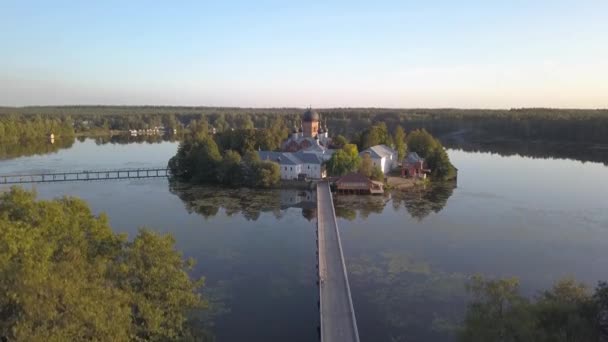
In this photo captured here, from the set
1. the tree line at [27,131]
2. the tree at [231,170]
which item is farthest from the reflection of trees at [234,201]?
the tree line at [27,131]

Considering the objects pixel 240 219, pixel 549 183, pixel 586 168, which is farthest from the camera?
pixel 586 168

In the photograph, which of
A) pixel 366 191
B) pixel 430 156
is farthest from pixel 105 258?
pixel 430 156

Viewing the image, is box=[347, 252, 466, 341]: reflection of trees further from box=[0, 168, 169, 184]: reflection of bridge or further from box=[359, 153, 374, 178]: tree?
box=[0, 168, 169, 184]: reflection of bridge

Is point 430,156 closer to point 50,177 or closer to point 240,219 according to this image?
point 240,219

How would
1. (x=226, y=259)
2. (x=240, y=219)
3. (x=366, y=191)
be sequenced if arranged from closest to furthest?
(x=226, y=259), (x=240, y=219), (x=366, y=191)

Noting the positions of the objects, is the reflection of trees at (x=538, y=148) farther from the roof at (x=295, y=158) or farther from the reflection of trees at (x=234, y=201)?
the reflection of trees at (x=234, y=201)

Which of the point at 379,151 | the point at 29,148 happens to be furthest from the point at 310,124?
the point at 29,148

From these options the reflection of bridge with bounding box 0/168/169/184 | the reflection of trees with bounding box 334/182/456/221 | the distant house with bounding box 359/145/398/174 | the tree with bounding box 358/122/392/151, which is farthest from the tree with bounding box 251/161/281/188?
the tree with bounding box 358/122/392/151
